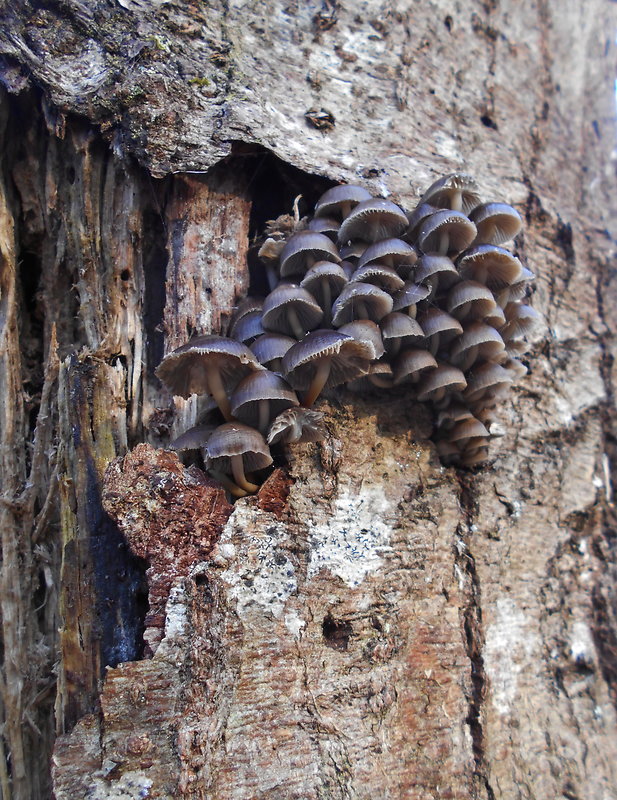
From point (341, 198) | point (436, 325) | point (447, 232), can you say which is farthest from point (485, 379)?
point (341, 198)

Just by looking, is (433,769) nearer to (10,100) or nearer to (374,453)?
(374,453)

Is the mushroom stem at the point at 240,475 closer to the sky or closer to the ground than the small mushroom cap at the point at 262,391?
closer to the ground

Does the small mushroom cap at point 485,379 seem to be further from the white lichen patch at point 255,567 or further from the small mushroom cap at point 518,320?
the white lichen patch at point 255,567

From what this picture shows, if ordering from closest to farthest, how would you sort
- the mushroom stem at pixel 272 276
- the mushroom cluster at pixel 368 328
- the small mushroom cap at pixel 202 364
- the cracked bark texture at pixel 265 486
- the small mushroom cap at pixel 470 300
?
the cracked bark texture at pixel 265 486
the small mushroom cap at pixel 202 364
the mushroom cluster at pixel 368 328
the small mushroom cap at pixel 470 300
the mushroom stem at pixel 272 276

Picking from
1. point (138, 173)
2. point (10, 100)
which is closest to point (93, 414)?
point (138, 173)

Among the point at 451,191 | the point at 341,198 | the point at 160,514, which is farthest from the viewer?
the point at 451,191

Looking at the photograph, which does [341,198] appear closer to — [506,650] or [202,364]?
[202,364]

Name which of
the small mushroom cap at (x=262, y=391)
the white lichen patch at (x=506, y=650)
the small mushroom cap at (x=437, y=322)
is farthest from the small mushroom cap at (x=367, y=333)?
the white lichen patch at (x=506, y=650)
